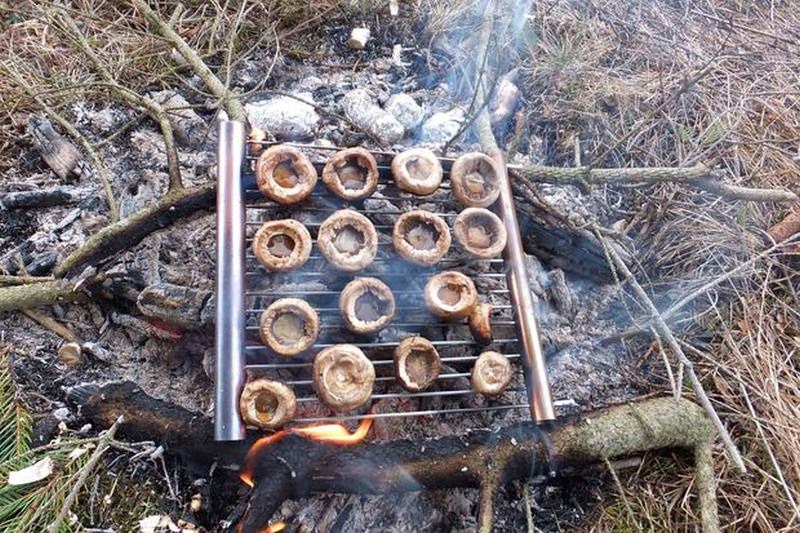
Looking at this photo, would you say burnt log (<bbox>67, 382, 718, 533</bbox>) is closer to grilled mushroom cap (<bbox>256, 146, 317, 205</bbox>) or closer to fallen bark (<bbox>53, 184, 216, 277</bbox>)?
fallen bark (<bbox>53, 184, 216, 277</bbox>)

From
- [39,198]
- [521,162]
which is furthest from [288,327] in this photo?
[521,162]

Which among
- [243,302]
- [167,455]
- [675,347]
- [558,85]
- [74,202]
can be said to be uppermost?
[558,85]

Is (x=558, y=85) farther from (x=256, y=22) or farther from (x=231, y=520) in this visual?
(x=231, y=520)

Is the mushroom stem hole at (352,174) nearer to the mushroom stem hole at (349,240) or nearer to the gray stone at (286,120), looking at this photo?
the mushroom stem hole at (349,240)

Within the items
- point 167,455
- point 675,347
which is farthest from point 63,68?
point 675,347

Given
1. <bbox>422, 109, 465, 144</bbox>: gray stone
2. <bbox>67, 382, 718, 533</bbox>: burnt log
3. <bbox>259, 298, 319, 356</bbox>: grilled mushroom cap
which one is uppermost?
<bbox>422, 109, 465, 144</bbox>: gray stone

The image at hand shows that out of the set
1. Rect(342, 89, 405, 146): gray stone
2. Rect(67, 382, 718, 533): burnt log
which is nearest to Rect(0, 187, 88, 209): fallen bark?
Rect(67, 382, 718, 533): burnt log

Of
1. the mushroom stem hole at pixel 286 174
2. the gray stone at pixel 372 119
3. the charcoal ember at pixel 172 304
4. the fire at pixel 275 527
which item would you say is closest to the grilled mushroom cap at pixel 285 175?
the mushroom stem hole at pixel 286 174

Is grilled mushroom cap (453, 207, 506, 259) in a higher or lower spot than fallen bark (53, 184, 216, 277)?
lower
